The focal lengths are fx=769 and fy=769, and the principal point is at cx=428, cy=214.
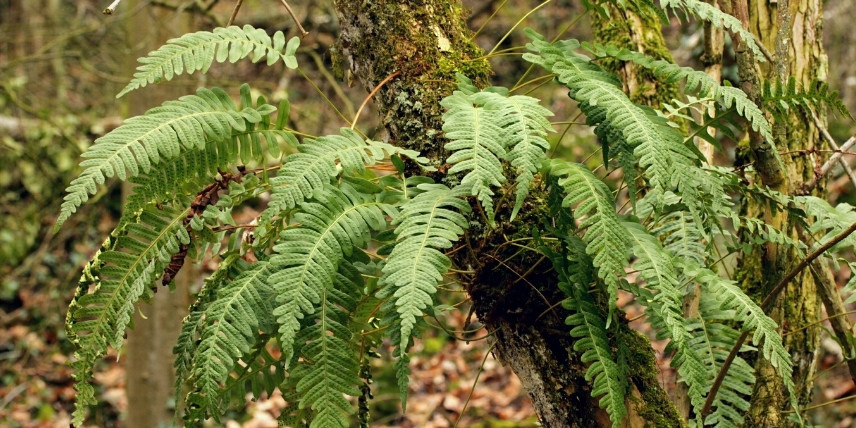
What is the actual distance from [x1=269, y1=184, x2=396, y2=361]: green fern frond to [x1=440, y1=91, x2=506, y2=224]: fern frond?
0.70 feet

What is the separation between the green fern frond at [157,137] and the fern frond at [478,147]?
440 mm

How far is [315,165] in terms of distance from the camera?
54.4 inches

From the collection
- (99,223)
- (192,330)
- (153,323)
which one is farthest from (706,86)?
(99,223)

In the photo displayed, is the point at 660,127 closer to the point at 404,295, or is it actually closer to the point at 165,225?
the point at 404,295

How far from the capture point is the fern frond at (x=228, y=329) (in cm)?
132

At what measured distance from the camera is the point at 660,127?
1.38 m

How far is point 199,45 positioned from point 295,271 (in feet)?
1.73

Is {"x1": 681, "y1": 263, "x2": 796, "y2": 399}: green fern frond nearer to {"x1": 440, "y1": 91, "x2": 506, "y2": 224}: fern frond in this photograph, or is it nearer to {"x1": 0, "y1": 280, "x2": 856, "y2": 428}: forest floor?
{"x1": 440, "y1": 91, "x2": 506, "y2": 224}: fern frond

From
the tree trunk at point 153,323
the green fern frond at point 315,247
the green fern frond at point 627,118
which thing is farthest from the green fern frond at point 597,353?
the tree trunk at point 153,323

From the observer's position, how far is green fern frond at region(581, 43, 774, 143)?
1.44 m

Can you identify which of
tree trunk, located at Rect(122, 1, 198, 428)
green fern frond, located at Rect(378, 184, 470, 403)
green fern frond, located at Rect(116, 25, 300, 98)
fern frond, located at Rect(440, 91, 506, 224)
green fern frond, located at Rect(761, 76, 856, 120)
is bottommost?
tree trunk, located at Rect(122, 1, 198, 428)

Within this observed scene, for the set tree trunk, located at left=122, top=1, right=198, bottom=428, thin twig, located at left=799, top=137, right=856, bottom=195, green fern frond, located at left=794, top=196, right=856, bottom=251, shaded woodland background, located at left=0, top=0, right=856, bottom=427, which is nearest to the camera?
green fern frond, located at left=794, top=196, right=856, bottom=251

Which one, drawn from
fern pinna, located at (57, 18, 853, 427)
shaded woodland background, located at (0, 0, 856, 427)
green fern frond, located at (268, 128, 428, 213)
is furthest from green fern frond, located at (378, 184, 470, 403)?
shaded woodland background, located at (0, 0, 856, 427)

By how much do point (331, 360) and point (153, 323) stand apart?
332 cm
